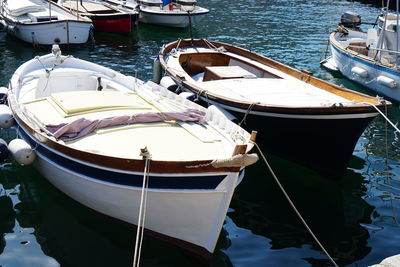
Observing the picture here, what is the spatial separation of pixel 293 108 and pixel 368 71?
8.61 meters

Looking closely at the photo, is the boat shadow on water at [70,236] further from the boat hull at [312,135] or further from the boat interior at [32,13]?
the boat interior at [32,13]

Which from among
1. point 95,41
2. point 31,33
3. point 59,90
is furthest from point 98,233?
point 95,41

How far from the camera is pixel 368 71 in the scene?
17.8m

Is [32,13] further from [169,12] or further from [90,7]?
[169,12]

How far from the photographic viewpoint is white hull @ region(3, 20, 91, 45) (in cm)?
2083

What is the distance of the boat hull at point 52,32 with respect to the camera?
68.3 feet

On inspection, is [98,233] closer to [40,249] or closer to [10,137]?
[40,249]

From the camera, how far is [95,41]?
76.9 feet

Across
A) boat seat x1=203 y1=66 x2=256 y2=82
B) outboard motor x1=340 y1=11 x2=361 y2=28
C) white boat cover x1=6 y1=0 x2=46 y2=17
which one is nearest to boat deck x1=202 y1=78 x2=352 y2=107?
boat seat x1=203 y1=66 x2=256 y2=82

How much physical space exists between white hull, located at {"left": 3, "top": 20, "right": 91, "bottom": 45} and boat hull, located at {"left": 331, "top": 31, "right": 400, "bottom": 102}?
1059 centimetres

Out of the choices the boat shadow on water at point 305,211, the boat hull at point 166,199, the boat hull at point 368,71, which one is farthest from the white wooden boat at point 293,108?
the boat hull at point 368,71

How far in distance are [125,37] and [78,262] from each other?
57.9ft

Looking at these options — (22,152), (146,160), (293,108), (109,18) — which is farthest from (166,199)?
(109,18)

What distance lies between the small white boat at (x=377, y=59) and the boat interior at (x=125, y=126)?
28.0 feet
